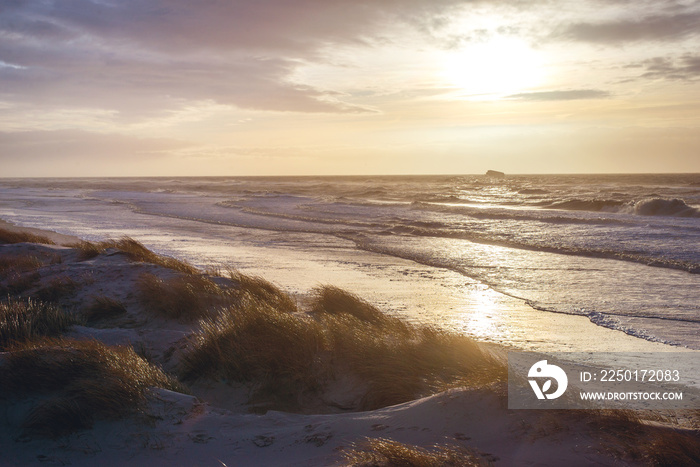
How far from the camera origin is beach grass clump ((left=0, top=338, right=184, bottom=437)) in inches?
156

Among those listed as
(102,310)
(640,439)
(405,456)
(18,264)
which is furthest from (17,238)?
(640,439)

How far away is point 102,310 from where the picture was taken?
7.73 meters

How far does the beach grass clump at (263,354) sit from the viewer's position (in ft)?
17.5

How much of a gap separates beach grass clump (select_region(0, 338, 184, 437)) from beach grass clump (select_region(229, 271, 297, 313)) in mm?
2975

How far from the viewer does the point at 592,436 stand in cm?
361

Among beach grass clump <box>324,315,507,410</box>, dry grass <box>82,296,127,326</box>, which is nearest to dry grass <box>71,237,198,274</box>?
dry grass <box>82,296,127,326</box>

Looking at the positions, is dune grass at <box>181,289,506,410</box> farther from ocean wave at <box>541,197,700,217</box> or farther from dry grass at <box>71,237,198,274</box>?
ocean wave at <box>541,197,700,217</box>

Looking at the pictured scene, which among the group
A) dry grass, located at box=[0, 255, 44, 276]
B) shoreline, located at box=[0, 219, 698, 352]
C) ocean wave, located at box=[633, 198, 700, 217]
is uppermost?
ocean wave, located at box=[633, 198, 700, 217]

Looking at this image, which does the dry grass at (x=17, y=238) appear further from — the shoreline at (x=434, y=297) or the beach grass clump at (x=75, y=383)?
the beach grass clump at (x=75, y=383)

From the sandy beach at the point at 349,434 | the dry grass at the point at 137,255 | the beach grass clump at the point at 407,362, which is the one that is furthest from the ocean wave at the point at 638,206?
the sandy beach at the point at 349,434

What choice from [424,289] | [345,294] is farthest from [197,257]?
[345,294]

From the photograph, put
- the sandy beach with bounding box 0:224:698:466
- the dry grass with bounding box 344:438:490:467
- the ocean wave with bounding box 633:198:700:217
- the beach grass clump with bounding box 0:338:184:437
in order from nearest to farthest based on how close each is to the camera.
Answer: the dry grass with bounding box 344:438:490:467, the sandy beach with bounding box 0:224:698:466, the beach grass clump with bounding box 0:338:184:437, the ocean wave with bounding box 633:198:700:217

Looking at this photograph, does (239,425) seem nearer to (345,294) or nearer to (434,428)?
(434,428)

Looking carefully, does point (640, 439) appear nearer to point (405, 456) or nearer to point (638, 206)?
point (405, 456)
